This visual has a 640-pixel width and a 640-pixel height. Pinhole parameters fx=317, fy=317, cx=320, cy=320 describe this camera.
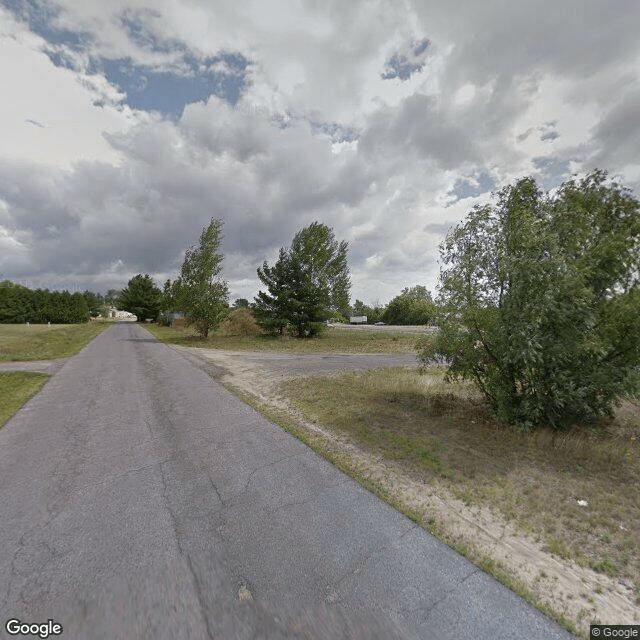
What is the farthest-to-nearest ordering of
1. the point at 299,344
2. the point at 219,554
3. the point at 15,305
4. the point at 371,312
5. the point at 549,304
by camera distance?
the point at 371,312
the point at 15,305
the point at 299,344
the point at 549,304
the point at 219,554

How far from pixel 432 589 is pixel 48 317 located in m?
83.2

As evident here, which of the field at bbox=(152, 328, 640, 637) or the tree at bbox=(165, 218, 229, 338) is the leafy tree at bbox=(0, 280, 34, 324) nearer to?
the tree at bbox=(165, 218, 229, 338)

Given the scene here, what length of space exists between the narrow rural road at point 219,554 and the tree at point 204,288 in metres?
22.9

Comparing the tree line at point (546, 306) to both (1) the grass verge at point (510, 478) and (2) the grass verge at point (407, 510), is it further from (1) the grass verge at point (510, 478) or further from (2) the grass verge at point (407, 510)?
(2) the grass verge at point (407, 510)

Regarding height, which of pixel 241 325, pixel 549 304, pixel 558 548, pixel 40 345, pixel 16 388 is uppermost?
pixel 549 304

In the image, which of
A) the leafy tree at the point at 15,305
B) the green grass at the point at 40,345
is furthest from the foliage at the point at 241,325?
the leafy tree at the point at 15,305

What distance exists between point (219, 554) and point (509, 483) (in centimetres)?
414

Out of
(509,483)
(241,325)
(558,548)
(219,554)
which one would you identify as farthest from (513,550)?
(241,325)

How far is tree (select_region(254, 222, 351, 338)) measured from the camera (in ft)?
93.2

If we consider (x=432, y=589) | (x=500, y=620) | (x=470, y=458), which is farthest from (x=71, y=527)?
(x=470, y=458)

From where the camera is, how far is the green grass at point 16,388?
7758mm

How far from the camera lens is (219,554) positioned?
10.2 ft

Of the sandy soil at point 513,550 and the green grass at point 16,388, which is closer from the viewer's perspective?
the sandy soil at point 513,550

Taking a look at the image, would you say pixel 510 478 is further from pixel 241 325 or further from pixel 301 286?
pixel 241 325
